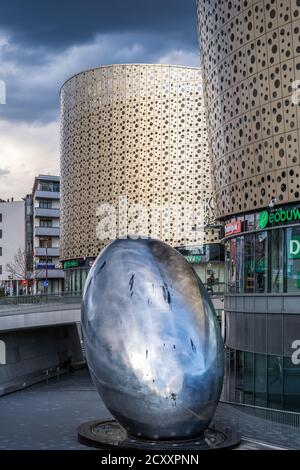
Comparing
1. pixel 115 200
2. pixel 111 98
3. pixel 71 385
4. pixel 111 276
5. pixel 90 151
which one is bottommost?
pixel 71 385

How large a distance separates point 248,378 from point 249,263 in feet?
15.5

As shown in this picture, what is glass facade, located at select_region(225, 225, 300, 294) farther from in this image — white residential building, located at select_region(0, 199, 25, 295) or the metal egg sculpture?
white residential building, located at select_region(0, 199, 25, 295)

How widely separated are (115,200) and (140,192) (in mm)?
2742

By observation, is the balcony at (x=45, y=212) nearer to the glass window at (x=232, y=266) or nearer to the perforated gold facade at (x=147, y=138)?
the perforated gold facade at (x=147, y=138)

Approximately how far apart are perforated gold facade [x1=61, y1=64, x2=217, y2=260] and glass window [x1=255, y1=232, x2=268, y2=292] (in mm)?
33092

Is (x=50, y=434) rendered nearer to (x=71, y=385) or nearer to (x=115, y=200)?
(x=71, y=385)

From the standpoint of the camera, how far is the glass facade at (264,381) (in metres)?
26.5

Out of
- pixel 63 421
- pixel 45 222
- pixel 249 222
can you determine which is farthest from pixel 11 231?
pixel 63 421

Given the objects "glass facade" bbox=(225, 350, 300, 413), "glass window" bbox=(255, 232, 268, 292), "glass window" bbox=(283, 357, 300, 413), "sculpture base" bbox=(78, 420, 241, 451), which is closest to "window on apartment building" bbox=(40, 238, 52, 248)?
"glass facade" bbox=(225, 350, 300, 413)

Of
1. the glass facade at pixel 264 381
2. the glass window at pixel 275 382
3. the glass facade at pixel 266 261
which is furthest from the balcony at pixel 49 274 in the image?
the glass window at pixel 275 382

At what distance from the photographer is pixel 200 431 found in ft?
54.4

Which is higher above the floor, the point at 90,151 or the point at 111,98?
the point at 111,98

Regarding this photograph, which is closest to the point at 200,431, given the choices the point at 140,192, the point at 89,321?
the point at 89,321

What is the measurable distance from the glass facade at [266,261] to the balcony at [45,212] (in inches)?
2603
